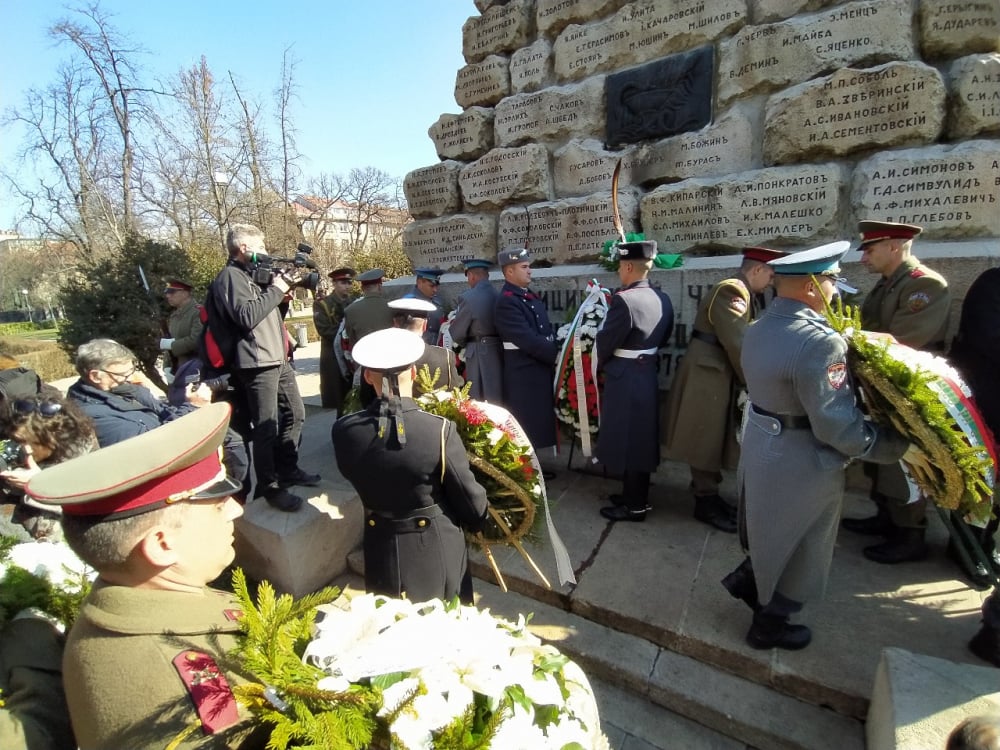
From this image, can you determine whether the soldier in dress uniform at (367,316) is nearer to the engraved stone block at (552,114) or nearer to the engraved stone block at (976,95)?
the engraved stone block at (552,114)

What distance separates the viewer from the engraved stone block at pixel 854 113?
339 centimetres

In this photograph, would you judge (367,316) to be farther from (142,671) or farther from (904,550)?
(904,550)

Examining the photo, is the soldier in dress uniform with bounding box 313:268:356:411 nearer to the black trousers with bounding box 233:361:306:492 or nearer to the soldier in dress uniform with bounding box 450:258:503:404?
the soldier in dress uniform with bounding box 450:258:503:404

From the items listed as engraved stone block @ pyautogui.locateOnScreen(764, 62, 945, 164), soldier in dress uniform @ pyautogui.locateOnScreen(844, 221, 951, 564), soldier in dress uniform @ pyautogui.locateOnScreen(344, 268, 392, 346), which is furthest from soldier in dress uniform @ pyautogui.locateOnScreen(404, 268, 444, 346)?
soldier in dress uniform @ pyautogui.locateOnScreen(844, 221, 951, 564)

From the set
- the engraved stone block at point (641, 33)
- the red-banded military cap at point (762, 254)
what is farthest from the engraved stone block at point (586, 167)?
the red-banded military cap at point (762, 254)

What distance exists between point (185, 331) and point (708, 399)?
4884mm

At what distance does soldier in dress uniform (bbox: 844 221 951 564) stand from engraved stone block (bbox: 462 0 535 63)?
415cm

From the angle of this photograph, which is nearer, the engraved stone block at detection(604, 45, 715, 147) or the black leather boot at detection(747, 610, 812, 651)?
the black leather boot at detection(747, 610, 812, 651)

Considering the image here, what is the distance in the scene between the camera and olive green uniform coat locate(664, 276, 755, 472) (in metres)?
3.40

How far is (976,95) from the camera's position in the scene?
3.32 meters

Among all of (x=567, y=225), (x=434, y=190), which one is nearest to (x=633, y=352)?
(x=567, y=225)

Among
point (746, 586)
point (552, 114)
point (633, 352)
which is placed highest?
point (552, 114)

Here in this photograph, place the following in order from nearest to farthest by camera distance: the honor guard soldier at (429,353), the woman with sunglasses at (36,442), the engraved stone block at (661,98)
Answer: the woman with sunglasses at (36,442)
the honor guard soldier at (429,353)
the engraved stone block at (661,98)

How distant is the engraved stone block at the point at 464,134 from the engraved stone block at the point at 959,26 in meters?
3.80
